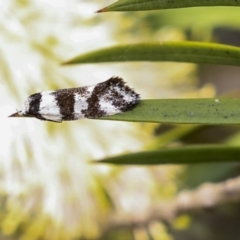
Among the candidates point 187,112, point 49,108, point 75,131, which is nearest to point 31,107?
point 49,108

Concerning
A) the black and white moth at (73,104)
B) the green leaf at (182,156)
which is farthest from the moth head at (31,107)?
the green leaf at (182,156)

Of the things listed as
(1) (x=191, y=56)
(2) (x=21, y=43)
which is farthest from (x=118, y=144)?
(1) (x=191, y=56)

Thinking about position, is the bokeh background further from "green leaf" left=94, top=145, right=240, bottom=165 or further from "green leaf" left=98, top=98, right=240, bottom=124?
"green leaf" left=98, top=98, right=240, bottom=124

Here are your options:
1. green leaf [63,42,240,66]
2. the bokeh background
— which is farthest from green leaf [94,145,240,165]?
the bokeh background

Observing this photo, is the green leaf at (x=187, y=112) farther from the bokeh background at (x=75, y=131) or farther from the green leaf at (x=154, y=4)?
the bokeh background at (x=75, y=131)

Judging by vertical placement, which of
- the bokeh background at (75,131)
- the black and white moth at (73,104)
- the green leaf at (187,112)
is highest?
the black and white moth at (73,104)

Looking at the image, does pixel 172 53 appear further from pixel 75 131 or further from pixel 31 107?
pixel 75 131
